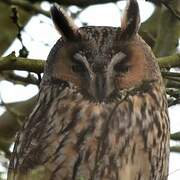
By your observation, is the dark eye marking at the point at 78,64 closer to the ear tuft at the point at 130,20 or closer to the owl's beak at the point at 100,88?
the owl's beak at the point at 100,88

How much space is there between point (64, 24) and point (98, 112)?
443 millimetres

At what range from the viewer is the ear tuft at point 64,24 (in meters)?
3.87

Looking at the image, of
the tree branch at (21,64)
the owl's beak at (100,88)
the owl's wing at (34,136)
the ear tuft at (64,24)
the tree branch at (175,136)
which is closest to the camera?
the owl's beak at (100,88)

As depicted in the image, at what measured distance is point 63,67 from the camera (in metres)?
3.89

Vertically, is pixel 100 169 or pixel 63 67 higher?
pixel 63 67

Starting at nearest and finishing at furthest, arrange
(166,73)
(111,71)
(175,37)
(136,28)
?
(111,71)
(136,28)
(166,73)
(175,37)

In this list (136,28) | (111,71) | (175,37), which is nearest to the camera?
(111,71)

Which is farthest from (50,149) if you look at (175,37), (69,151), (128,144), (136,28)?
(175,37)

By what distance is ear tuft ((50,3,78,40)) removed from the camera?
3875 millimetres

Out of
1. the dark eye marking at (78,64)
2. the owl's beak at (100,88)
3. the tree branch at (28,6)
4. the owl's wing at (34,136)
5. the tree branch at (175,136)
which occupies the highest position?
the tree branch at (28,6)

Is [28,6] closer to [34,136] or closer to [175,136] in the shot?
[175,136]

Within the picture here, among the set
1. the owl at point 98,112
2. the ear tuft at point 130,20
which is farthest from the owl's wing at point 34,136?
the ear tuft at point 130,20

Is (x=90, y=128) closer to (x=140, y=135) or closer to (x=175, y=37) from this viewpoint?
(x=140, y=135)

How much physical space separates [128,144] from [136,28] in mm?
559
